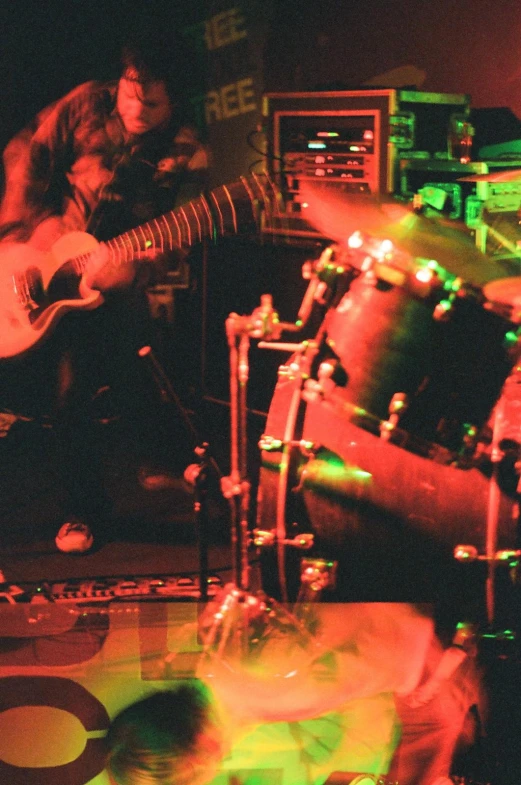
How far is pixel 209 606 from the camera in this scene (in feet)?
10.9

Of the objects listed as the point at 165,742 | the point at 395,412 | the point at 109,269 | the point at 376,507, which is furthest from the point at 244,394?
the point at 109,269

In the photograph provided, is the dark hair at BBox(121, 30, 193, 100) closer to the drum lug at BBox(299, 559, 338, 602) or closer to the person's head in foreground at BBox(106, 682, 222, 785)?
the drum lug at BBox(299, 559, 338, 602)

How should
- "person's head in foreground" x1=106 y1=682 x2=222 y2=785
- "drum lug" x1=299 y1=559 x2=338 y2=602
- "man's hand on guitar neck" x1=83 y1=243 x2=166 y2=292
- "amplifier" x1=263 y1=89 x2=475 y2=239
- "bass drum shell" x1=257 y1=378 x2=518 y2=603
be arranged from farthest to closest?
"man's hand on guitar neck" x1=83 y1=243 x2=166 y2=292 → "amplifier" x1=263 y1=89 x2=475 y2=239 → "drum lug" x1=299 y1=559 x2=338 y2=602 → "person's head in foreground" x1=106 y1=682 x2=222 y2=785 → "bass drum shell" x1=257 y1=378 x2=518 y2=603

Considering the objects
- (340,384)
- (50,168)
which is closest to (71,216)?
(50,168)

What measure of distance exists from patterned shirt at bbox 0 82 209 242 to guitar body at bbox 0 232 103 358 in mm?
119

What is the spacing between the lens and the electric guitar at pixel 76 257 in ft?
12.2

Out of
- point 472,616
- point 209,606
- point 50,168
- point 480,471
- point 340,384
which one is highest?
point 50,168

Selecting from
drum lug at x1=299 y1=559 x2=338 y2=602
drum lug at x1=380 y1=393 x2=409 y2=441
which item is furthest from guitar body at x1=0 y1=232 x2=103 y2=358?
drum lug at x1=380 y1=393 x2=409 y2=441

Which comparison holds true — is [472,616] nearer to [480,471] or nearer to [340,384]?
[480,471]

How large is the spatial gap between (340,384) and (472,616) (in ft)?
2.39

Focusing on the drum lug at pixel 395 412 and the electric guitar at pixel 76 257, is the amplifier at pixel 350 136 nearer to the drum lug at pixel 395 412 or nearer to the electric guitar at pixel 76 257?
the electric guitar at pixel 76 257

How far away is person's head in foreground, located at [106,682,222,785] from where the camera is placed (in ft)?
8.16

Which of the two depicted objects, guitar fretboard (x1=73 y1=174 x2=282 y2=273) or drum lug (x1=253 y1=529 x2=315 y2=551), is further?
guitar fretboard (x1=73 y1=174 x2=282 y2=273)

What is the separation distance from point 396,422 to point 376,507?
13.9 inches
